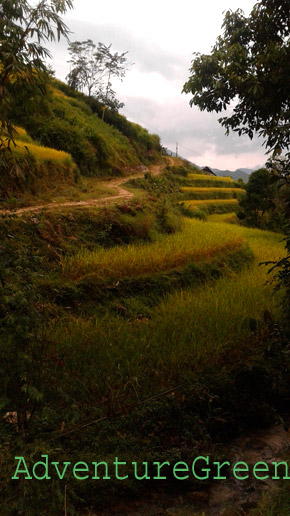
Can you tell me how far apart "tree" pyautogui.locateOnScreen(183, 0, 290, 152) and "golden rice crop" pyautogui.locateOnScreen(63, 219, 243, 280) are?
7.76 ft

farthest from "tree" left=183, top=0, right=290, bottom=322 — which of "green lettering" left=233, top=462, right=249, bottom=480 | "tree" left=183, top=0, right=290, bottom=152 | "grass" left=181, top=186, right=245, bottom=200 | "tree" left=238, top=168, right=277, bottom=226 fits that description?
"grass" left=181, top=186, right=245, bottom=200

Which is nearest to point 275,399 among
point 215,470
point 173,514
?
point 215,470

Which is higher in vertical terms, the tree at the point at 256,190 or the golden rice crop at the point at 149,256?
the tree at the point at 256,190

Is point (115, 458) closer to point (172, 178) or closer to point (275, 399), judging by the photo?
point (275, 399)

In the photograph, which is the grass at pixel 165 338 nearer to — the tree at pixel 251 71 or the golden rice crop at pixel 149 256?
the golden rice crop at pixel 149 256

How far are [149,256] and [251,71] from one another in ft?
10.1

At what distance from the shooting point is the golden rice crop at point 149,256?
5258mm

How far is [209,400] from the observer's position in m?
3.14

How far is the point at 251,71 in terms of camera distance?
3.96 m

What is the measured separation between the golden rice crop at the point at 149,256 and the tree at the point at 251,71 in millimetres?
2365

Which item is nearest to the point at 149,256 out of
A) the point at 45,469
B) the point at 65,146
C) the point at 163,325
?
the point at 163,325

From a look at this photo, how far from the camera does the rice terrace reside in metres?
2.30

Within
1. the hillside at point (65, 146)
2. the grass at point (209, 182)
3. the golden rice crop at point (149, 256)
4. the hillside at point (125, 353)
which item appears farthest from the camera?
the grass at point (209, 182)

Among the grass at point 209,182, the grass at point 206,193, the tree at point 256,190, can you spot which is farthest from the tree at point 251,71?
the grass at point 209,182
